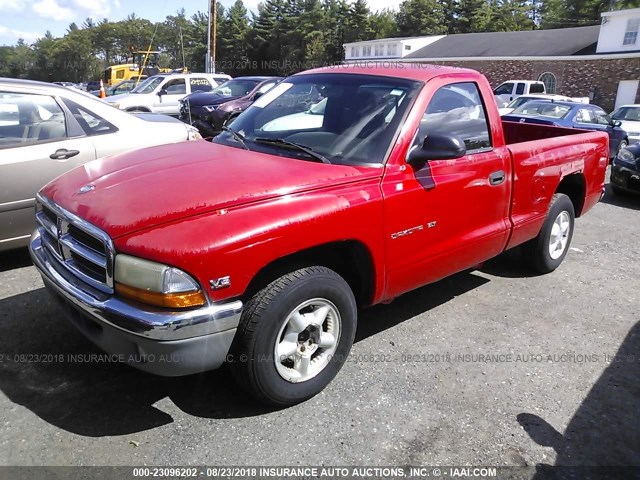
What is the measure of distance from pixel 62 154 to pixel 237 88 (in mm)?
10878

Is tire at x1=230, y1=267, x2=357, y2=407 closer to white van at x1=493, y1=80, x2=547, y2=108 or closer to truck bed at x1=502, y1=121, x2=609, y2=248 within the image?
truck bed at x1=502, y1=121, x2=609, y2=248

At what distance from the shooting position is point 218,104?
1361cm

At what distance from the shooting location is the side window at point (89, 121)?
4949 mm

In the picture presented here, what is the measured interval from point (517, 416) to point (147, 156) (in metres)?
2.84

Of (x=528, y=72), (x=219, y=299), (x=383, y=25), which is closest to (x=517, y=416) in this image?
(x=219, y=299)

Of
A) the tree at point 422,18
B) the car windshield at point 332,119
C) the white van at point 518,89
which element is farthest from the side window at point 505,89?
the tree at point 422,18

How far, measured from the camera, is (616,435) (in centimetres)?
290

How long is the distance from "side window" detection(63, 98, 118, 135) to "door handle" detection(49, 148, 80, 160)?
30 cm

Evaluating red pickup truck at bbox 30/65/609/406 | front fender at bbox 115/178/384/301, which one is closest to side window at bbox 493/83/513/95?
red pickup truck at bbox 30/65/609/406

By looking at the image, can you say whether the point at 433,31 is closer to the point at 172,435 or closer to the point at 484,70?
the point at 484,70

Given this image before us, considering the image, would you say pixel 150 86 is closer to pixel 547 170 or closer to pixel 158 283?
pixel 547 170

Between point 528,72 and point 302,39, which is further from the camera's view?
point 302,39

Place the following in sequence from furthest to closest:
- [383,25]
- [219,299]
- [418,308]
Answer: [383,25], [418,308], [219,299]

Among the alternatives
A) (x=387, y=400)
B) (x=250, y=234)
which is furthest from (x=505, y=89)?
(x=250, y=234)
